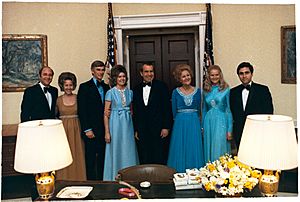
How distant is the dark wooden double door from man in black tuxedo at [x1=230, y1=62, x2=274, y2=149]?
0.31 metres

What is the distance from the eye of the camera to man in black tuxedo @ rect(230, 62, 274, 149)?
1896mm

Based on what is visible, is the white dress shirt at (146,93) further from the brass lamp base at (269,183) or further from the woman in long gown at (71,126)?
the brass lamp base at (269,183)

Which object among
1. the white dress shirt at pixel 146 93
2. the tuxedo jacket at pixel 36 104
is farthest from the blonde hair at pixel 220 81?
the tuxedo jacket at pixel 36 104

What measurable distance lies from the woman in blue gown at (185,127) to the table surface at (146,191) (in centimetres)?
25

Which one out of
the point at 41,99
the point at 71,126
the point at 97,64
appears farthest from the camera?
the point at 97,64

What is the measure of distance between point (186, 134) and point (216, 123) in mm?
223

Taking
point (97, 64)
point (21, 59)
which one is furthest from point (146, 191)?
point (21, 59)

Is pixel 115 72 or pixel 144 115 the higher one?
pixel 115 72

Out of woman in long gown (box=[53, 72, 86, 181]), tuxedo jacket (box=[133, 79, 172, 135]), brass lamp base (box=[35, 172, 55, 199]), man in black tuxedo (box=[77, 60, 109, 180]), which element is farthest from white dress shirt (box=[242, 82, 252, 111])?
brass lamp base (box=[35, 172, 55, 199])

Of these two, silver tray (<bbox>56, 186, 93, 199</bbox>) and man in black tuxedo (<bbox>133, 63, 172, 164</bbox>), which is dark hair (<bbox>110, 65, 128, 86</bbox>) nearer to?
man in black tuxedo (<bbox>133, 63, 172, 164</bbox>)

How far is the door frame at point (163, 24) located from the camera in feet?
6.64

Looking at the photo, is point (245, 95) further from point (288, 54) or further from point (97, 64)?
point (97, 64)

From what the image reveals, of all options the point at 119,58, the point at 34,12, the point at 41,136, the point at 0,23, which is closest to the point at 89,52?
the point at 119,58

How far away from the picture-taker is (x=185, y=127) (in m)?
2.17
